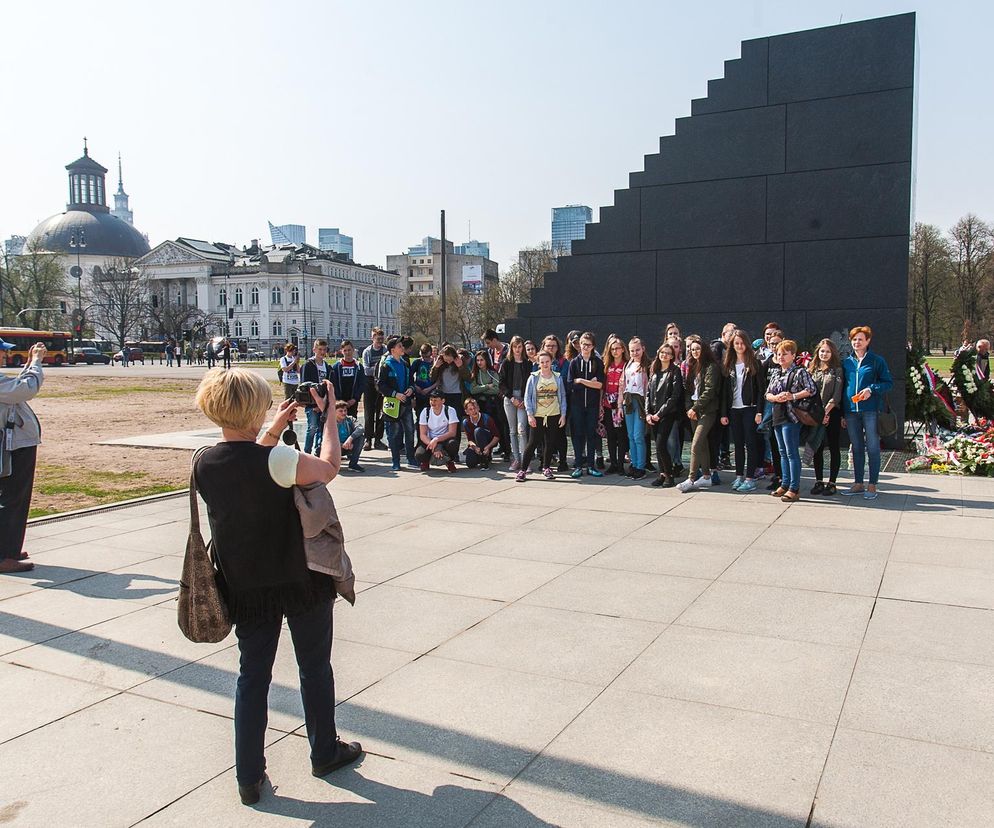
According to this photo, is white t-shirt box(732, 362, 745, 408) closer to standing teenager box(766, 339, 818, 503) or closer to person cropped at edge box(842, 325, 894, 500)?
standing teenager box(766, 339, 818, 503)

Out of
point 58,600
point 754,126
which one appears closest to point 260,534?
point 58,600

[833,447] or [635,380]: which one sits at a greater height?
[635,380]

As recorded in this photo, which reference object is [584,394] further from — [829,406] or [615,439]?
[829,406]

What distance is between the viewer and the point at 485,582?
242 inches

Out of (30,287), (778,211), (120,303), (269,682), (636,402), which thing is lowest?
(269,682)

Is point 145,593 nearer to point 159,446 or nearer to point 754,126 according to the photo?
point 159,446

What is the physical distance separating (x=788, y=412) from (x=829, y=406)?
0.47 m

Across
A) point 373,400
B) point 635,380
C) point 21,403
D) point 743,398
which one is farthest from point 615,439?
point 21,403

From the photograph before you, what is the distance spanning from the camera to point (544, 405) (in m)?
10.9

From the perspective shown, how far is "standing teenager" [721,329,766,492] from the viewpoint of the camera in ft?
32.0

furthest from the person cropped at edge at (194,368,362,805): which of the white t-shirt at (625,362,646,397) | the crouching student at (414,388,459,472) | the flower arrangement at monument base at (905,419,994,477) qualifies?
the flower arrangement at monument base at (905,419,994,477)

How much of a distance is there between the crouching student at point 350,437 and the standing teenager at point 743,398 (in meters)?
4.85

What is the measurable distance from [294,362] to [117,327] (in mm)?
104575

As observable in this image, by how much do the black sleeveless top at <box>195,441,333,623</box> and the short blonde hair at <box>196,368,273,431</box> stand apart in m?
0.09
